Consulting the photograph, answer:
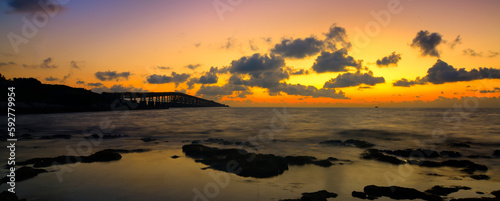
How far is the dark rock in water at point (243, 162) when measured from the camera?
11.8 m

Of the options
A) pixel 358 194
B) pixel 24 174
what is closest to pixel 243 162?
pixel 358 194

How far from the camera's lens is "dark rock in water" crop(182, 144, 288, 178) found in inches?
464

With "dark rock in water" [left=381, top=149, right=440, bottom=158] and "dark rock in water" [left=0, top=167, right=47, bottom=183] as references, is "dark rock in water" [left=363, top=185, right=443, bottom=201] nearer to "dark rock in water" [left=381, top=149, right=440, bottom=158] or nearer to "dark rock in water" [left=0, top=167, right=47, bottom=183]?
"dark rock in water" [left=381, top=149, right=440, bottom=158]

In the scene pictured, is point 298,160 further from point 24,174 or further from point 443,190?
point 24,174

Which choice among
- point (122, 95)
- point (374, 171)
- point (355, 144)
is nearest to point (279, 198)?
point (374, 171)

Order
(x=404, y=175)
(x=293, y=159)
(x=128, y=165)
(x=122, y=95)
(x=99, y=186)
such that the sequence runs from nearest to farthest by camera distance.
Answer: (x=99, y=186) → (x=404, y=175) → (x=128, y=165) → (x=293, y=159) → (x=122, y=95)

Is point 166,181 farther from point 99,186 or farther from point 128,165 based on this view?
point 128,165

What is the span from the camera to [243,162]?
42.3ft

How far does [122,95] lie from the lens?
171 m

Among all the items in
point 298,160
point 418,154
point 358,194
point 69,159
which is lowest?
point 418,154

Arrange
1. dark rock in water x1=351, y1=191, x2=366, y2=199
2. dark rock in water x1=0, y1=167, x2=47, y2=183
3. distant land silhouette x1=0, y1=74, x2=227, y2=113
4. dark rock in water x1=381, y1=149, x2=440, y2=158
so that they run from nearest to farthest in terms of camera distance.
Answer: dark rock in water x1=351, y1=191, x2=366, y2=199
dark rock in water x1=0, y1=167, x2=47, y2=183
dark rock in water x1=381, y1=149, x2=440, y2=158
distant land silhouette x1=0, y1=74, x2=227, y2=113

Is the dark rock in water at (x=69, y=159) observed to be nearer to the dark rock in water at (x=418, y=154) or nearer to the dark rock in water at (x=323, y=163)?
the dark rock in water at (x=323, y=163)

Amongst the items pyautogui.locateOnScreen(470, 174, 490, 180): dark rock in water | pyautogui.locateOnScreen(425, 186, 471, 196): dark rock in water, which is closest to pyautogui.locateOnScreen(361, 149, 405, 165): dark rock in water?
pyautogui.locateOnScreen(470, 174, 490, 180): dark rock in water

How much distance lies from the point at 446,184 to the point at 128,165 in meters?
13.8
